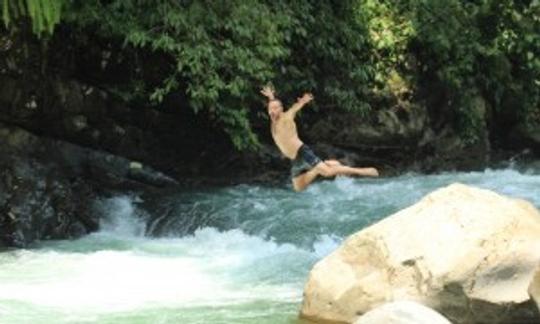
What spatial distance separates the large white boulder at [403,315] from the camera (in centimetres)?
564

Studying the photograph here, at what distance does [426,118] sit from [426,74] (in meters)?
0.87

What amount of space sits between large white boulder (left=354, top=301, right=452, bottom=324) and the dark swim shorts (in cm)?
346

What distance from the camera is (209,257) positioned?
9828 mm

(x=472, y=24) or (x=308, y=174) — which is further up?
(x=472, y=24)

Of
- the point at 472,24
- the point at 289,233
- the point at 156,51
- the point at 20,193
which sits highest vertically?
the point at 472,24

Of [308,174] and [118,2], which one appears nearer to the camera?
[308,174]

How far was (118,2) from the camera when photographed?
39.0ft

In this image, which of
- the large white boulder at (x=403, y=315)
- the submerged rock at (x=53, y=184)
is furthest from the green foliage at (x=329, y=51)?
the large white boulder at (x=403, y=315)

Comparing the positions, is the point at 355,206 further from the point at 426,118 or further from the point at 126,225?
the point at 426,118

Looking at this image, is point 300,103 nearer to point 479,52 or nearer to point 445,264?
point 445,264

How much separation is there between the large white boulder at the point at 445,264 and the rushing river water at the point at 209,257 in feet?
1.61

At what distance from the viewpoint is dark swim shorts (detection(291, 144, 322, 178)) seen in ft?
30.2

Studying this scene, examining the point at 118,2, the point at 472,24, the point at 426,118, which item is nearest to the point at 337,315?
the point at 118,2

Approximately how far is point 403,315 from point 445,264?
1.08m
